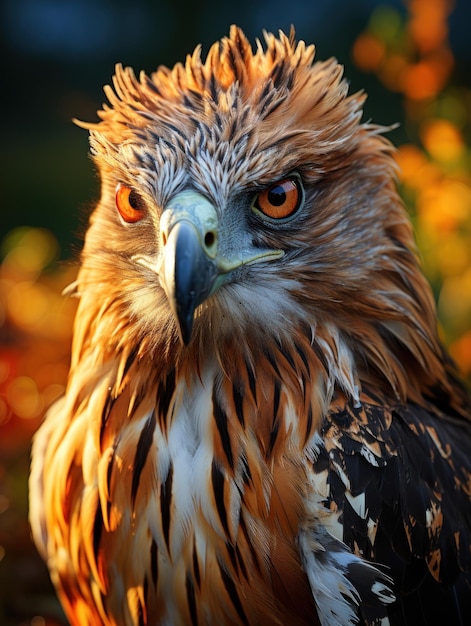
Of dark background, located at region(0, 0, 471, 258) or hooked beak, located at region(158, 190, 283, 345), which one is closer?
hooked beak, located at region(158, 190, 283, 345)

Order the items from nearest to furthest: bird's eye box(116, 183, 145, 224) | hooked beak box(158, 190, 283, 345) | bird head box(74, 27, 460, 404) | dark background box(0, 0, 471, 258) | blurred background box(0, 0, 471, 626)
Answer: hooked beak box(158, 190, 283, 345)
bird head box(74, 27, 460, 404)
bird's eye box(116, 183, 145, 224)
blurred background box(0, 0, 471, 626)
dark background box(0, 0, 471, 258)

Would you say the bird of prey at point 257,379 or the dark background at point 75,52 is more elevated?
the dark background at point 75,52

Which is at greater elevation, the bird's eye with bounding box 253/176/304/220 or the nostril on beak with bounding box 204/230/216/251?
the bird's eye with bounding box 253/176/304/220

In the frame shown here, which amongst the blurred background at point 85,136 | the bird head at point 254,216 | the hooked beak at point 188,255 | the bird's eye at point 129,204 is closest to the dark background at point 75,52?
the blurred background at point 85,136

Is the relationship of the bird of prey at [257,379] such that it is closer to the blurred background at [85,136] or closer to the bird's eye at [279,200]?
the bird's eye at [279,200]

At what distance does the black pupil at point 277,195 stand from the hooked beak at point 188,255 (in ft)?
0.61

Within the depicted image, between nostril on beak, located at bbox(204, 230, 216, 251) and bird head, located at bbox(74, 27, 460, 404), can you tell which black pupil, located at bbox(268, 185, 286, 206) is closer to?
bird head, located at bbox(74, 27, 460, 404)

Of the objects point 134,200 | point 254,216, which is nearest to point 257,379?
point 254,216

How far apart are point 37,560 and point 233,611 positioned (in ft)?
4.37

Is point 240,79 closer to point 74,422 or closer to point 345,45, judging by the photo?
point 74,422

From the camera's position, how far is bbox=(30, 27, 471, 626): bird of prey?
6.34 feet

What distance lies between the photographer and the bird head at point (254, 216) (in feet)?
6.27

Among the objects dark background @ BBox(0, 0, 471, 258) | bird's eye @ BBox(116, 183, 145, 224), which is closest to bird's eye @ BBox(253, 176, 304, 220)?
bird's eye @ BBox(116, 183, 145, 224)

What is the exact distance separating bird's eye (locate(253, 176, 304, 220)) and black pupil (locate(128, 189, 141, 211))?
0.28m
